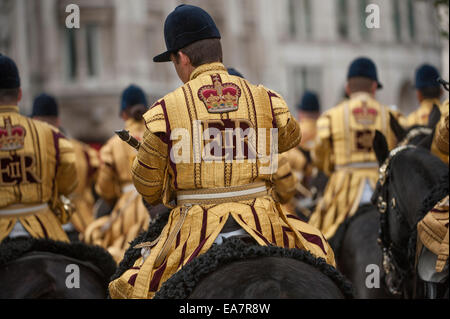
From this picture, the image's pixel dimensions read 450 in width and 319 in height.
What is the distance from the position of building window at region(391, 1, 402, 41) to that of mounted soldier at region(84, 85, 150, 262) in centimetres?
3397

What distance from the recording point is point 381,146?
6.06 metres

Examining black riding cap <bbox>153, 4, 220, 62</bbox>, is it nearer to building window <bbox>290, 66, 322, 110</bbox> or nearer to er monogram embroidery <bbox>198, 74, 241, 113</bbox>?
er monogram embroidery <bbox>198, 74, 241, 113</bbox>

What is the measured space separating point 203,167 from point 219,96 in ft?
1.14

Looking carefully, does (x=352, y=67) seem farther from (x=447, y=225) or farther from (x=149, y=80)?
(x=149, y=80)

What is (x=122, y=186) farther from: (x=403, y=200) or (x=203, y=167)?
(x=203, y=167)

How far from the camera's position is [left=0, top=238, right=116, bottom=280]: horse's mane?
17.7 feet

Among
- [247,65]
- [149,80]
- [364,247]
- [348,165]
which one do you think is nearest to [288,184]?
[364,247]

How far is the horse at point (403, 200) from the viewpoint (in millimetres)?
5371

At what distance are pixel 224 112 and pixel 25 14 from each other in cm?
2498

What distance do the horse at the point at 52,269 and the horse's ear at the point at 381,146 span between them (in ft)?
6.35

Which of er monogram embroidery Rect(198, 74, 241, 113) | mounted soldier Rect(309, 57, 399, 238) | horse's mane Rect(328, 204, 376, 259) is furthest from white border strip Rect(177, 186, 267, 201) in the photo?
mounted soldier Rect(309, 57, 399, 238)
